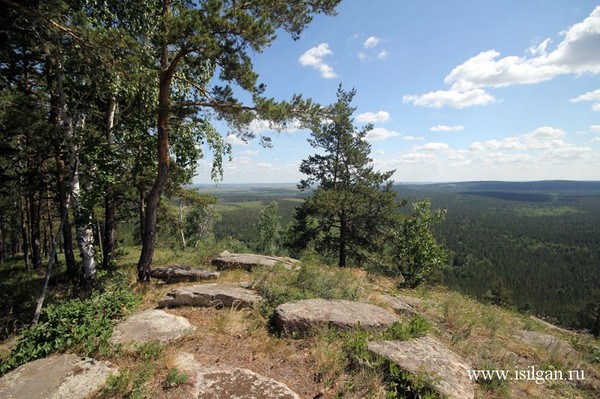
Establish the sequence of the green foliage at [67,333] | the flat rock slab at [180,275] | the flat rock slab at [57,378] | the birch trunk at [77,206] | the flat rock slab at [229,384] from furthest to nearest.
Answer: the flat rock slab at [180,275] → the birch trunk at [77,206] → the green foliage at [67,333] → the flat rock slab at [229,384] → the flat rock slab at [57,378]

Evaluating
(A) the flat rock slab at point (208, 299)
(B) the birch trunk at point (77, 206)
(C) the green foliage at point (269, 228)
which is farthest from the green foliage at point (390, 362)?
(C) the green foliage at point (269, 228)

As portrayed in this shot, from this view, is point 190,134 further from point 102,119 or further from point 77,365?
point 77,365

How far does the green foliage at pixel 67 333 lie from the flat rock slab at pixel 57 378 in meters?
Result: 0.26

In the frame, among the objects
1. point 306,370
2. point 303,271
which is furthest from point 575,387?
point 303,271

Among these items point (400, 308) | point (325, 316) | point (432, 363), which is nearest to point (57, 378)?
point (325, 316)

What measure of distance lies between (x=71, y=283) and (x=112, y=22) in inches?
325

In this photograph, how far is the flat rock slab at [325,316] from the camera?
18.4 ft

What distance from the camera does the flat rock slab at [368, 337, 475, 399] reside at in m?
4.07

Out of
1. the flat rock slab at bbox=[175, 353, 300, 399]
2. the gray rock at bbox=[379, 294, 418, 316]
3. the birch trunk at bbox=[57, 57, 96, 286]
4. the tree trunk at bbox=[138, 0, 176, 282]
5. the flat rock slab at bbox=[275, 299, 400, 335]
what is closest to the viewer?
the flat rock slab at bbox=[175, 353, 300, 399]

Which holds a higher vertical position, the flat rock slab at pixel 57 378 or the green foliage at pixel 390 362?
the flat rock slab at pixel 57 378

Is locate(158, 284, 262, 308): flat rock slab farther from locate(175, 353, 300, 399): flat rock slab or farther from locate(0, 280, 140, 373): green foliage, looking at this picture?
locate(175, 353, 300, 399): flat rock slab

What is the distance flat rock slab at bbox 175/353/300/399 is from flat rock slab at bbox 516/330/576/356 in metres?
6.88

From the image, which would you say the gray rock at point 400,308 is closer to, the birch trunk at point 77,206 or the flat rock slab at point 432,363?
the flat rock slab at point 432,363

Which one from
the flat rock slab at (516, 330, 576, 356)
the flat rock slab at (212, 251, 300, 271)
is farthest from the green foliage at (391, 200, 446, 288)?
the flat rock slab at (212, 251, 300, 271)
